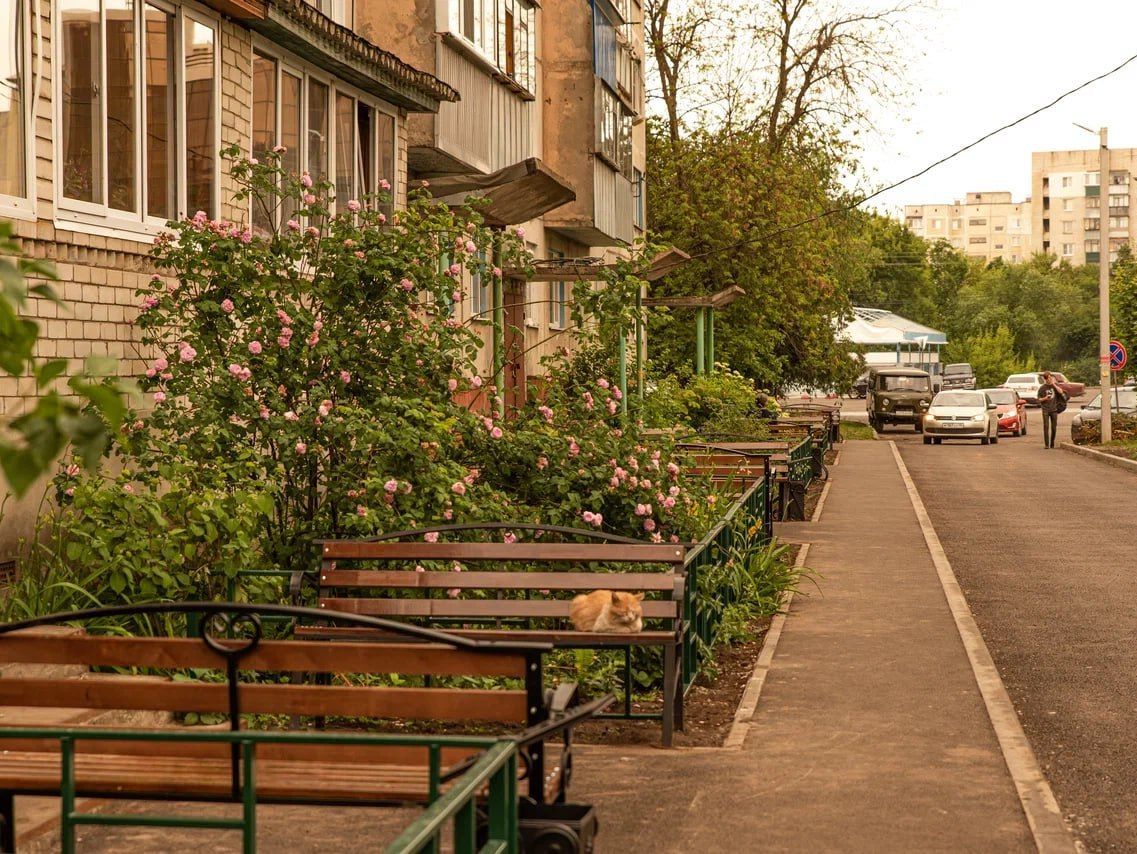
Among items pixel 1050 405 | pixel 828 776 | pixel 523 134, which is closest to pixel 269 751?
pixel 828 776

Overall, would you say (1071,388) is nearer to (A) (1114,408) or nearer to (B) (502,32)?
(A) (1114,408)

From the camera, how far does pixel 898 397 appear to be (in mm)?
49219

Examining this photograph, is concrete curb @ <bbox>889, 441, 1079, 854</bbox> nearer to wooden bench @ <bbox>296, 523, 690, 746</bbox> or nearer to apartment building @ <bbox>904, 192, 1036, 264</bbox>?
wooden bench @ <bbox>296, 523, 690, 746</bbox>

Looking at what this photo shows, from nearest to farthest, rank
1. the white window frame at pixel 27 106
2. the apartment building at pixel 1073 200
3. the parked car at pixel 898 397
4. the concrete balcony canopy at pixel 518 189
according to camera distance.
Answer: the white window frame at pixel 27 106
the concrete balcony canopy at pixel 518 189
the parked car at pixel 898 397
the apartment building at pixel 1073 200

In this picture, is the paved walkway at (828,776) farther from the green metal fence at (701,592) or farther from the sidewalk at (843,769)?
the green metal fence at (701,592)

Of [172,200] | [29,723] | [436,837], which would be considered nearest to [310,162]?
[172,200]

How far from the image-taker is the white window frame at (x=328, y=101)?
486 inches

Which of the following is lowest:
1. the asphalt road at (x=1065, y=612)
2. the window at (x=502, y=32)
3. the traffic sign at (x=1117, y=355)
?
the asphalt road at (x=1065, y=612)

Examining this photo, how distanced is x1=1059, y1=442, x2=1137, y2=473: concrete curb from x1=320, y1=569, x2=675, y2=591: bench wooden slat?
24.4 meters

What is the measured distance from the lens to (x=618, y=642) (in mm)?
6707

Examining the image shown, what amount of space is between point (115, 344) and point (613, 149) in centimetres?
1785

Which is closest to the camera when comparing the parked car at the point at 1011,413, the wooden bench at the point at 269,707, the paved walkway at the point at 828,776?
the wooden bench at the point at 269,707

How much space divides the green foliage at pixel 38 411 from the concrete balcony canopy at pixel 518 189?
12228 millimetres

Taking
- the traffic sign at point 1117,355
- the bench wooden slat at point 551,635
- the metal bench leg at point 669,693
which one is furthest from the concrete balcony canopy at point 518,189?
the traffic sign at point 1117,355
